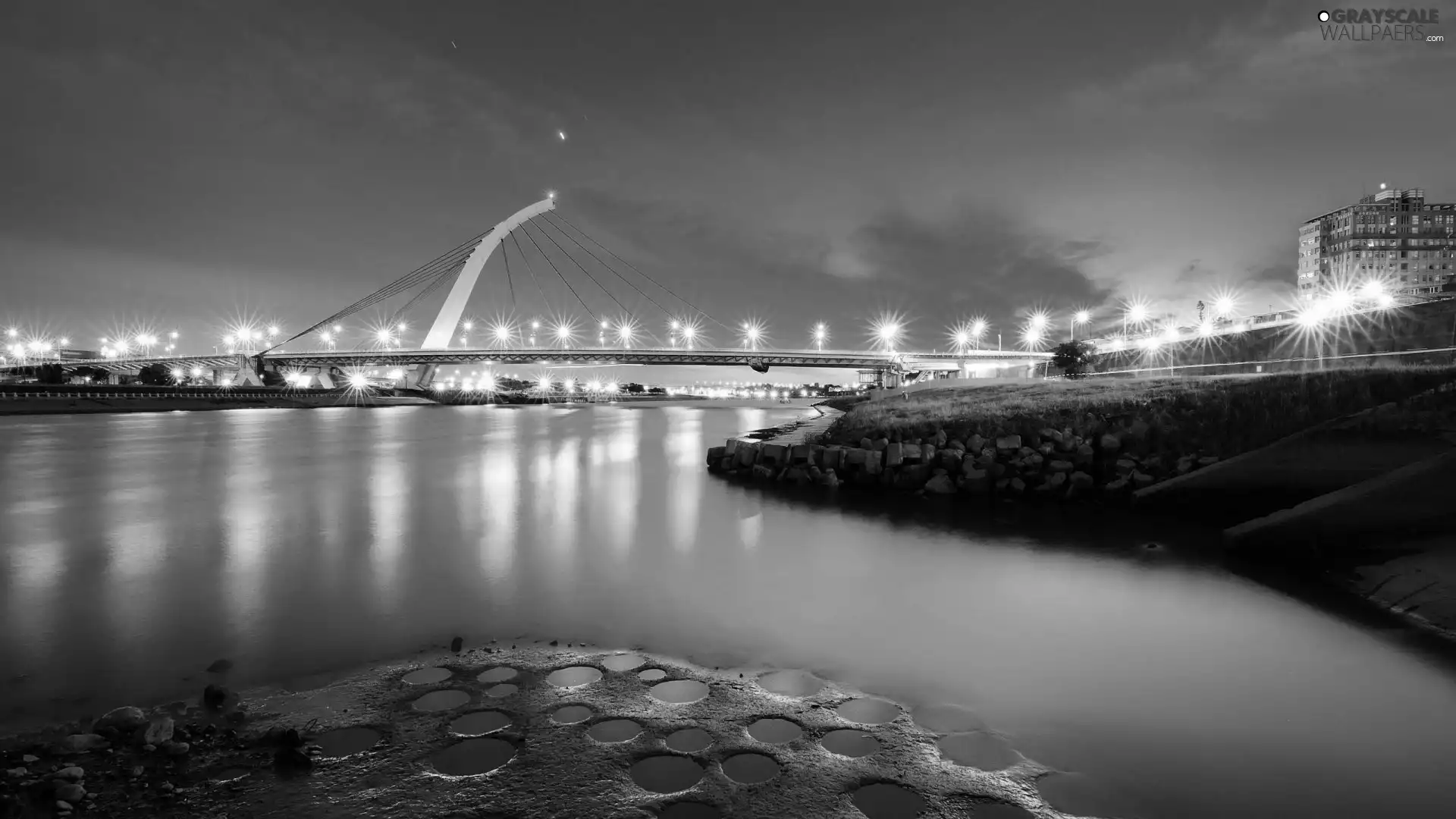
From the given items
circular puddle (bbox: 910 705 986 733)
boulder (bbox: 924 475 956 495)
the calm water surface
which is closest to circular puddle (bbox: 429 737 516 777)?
the calm water surface

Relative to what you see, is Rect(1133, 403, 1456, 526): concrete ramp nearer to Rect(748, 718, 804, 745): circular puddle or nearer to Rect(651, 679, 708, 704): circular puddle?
Rect(748, 718, 804, 745): circular puddle

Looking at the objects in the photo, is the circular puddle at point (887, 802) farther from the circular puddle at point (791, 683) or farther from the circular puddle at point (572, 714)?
the circular puddle at point (572, 714)

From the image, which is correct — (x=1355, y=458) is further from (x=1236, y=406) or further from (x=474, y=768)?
(x=474, y=768)

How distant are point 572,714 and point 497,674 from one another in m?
1.31

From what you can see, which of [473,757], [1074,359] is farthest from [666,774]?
[1074,359]

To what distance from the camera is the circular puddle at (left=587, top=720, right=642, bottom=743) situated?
4.82m

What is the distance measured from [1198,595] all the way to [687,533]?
899cm

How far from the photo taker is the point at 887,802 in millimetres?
4156

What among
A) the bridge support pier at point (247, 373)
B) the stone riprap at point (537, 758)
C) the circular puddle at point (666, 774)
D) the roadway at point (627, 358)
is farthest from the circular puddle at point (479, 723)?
the bridge support pier at point (247, 373)

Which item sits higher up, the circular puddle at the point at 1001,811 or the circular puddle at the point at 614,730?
the circular puddle at the point at 614,730

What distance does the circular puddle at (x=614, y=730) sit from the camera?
482 centimetres

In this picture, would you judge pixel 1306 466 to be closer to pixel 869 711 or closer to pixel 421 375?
pixel 869 711

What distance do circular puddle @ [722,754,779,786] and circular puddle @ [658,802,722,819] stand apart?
0.35 meters

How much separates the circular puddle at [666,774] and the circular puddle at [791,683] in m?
1.54
